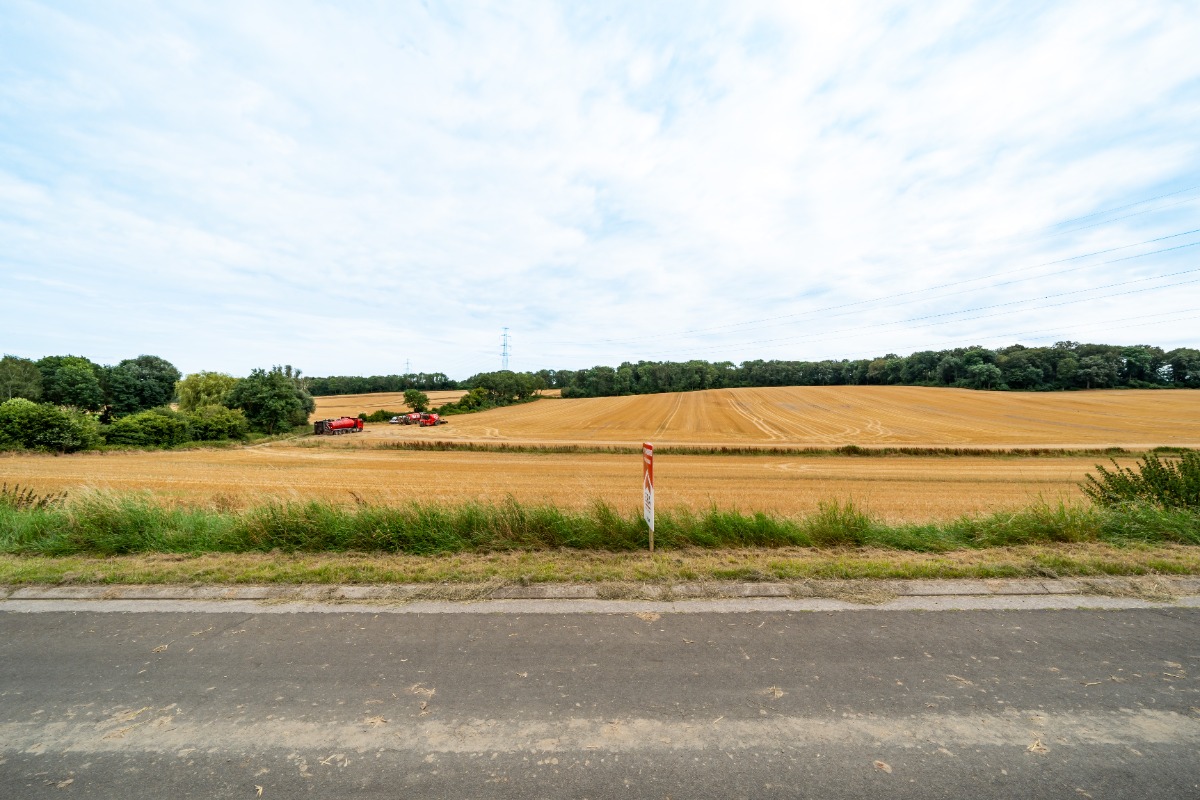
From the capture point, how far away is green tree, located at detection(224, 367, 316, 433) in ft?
152

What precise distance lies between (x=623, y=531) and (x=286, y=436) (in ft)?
162

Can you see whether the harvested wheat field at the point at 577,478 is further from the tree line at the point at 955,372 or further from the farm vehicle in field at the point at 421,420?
the tree line at the point at 955,372

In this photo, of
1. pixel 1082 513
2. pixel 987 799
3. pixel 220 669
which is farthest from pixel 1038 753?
pixel 1082 513

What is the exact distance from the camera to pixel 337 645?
415 centimetres

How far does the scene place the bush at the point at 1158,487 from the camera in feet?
26.1

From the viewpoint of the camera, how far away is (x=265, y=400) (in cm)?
4641

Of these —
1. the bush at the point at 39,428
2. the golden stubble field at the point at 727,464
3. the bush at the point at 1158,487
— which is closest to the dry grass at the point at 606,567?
the golden stubble field at the point at 727,464

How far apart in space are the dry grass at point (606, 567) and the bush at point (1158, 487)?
7.83ft

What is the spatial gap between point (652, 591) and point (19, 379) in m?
81.5

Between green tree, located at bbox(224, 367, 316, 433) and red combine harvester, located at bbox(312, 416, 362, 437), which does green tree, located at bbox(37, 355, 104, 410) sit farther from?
red combine harvester, located at bbox(312, 416, 362, 437)

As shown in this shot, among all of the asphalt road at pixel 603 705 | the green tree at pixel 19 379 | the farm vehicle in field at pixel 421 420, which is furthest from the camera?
the farm vehicle in field at pixel 421 420

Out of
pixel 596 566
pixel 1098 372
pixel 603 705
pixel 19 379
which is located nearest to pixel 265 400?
pixel 19 379

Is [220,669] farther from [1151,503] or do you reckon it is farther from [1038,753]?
[1151,503]

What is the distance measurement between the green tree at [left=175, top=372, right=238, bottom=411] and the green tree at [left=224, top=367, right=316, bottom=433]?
1015 cm
